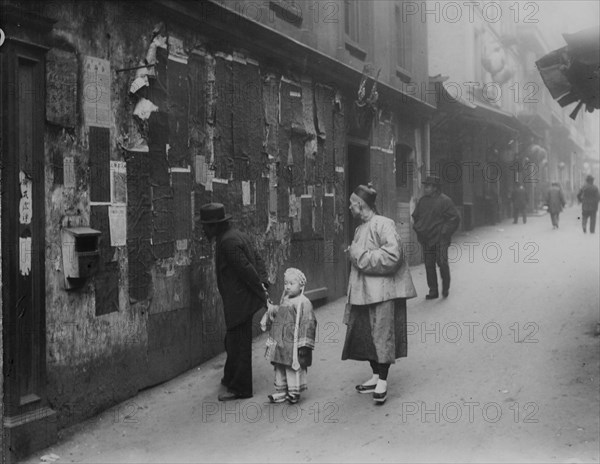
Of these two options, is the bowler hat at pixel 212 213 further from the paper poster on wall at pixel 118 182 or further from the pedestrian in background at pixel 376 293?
the pedestrian in background at pixel 376 293

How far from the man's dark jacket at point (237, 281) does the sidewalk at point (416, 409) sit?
901 millimetres

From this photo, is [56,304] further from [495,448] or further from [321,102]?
[321,102]

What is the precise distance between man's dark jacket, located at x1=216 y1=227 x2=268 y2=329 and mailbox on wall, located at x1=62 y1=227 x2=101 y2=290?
1256 mm

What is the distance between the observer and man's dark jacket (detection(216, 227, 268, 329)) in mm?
6621

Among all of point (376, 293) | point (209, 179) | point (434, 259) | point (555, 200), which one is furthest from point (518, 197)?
point (376, 293)

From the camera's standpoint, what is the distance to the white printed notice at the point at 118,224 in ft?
21.7

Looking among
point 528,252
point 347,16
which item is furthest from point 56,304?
point 528,252

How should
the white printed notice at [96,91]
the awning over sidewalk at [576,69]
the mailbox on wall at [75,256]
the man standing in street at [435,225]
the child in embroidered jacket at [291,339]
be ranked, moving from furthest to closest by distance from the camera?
the man standing in street at [435,225] → the awning over sidewalk at [576,69] → the child in embroidered jacket at [291,339] → the white printed notice at [96,91] → the mailbox on wall at [75,256]

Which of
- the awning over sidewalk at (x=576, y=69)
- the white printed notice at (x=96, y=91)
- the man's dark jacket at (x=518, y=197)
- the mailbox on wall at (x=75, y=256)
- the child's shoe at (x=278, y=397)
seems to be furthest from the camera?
the man's dark jacket at (x=518, y=197)

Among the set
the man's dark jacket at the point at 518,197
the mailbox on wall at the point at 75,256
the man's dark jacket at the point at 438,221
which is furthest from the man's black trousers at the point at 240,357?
the man's dark jacket at the point at 518,197

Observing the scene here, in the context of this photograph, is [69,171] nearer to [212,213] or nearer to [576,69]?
[212,213]

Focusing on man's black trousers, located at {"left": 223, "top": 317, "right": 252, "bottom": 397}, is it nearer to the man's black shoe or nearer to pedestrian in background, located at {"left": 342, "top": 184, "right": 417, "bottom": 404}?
the man's black shoe

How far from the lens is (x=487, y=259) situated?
50.6 feet

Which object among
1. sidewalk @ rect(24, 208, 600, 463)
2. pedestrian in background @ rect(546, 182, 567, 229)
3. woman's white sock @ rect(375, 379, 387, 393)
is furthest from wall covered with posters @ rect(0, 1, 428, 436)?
pedestrian in background @ rect(546, 182, 567, 229)
